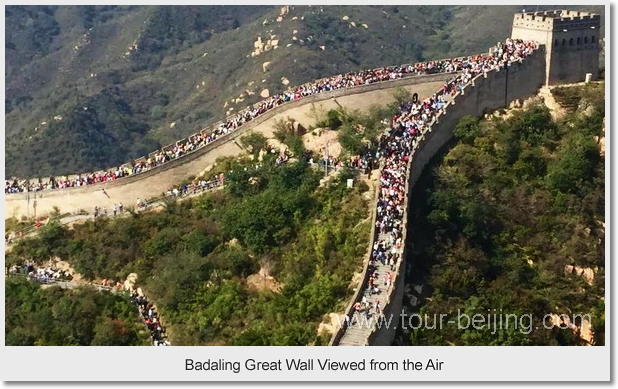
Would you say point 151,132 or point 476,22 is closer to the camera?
point 151,132

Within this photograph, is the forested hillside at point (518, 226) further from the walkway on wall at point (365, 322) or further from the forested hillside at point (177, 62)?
the forested hillside at point (177, 62)

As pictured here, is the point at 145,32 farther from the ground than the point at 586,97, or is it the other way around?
the point at 145,32

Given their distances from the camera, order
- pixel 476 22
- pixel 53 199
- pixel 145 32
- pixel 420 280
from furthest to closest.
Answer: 1. pixel 145 32
2. pixel 476 22
3. pixel 53 199
4. pixel 420 280

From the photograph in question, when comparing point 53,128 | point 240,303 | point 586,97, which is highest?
point 53,128

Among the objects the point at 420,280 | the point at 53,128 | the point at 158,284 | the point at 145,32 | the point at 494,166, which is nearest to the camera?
the point at 420,280

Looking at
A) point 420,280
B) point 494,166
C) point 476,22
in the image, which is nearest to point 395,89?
point 494,166

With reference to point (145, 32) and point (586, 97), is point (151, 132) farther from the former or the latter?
point (586, 97)

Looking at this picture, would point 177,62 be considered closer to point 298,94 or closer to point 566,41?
point 298,94
